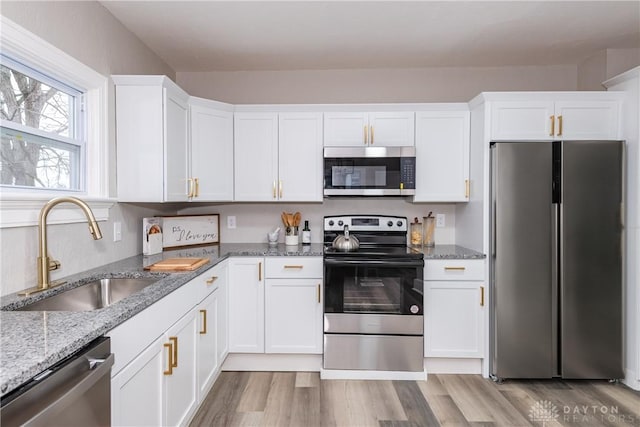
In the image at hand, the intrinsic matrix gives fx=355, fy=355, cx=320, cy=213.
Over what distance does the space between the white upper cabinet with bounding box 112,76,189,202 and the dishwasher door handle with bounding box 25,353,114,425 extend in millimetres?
1383

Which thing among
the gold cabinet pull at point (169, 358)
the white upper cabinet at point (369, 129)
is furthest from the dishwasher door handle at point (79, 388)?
the white upper cabinet at point (369, 129)

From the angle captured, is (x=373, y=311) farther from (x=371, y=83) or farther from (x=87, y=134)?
(x=87, y=134)

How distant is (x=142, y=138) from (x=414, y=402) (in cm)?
242

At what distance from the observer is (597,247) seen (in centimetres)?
243

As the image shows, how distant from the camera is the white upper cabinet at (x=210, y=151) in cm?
265

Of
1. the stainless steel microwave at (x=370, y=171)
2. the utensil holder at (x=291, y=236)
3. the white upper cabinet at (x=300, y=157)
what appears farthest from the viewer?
the utensil holder at (x=291, y=236)

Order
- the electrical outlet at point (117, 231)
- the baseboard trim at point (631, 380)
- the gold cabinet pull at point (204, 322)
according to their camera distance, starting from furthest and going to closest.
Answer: the baseboard trim at point (631, 380)
the electrical outlet at point (117, 231)
the gold cabinet pull at point (204, 322)

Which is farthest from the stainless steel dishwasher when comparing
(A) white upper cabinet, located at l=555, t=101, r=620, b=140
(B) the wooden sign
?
(A) white upper cabinet, located at l=555, t=101, r=620, b=140

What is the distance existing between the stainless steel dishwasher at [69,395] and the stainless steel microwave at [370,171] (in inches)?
78.2

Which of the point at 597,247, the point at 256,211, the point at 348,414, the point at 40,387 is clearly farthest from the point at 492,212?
the point at 40,387

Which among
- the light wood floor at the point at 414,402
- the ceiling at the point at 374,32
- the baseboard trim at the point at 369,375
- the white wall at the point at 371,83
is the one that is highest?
the ceiling at the point at 374,32

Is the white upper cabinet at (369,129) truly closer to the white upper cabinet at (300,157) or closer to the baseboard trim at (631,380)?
the white upper cabinet at (300,157)

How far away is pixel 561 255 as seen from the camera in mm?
2422

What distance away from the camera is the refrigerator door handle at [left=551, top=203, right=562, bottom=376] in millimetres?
2420
